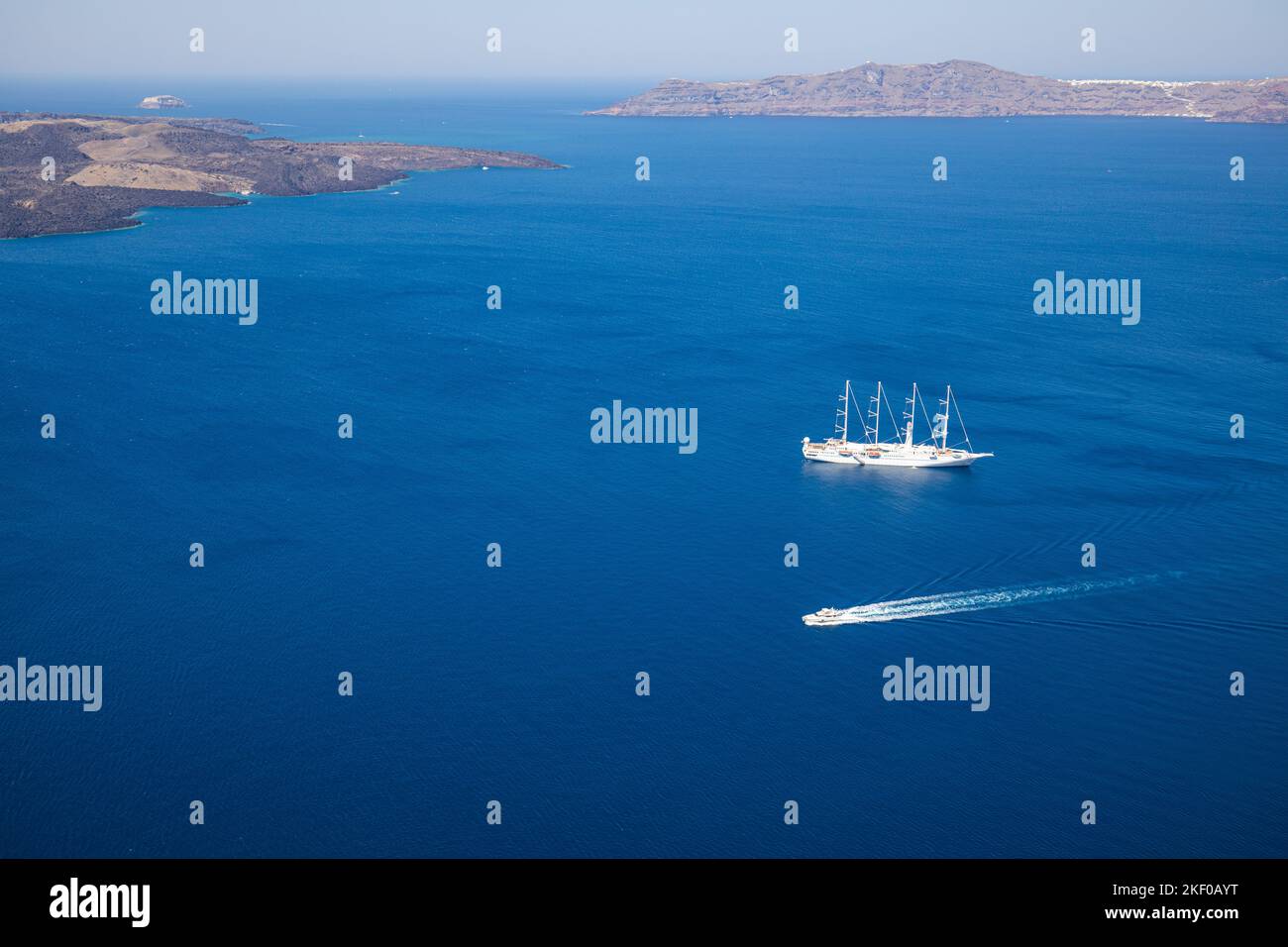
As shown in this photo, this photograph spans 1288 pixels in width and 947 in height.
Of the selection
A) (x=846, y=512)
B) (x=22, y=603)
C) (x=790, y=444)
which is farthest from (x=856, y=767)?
(x=22, y=603)

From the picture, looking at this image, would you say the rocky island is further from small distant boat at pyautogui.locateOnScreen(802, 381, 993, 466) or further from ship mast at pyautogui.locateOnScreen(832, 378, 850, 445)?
small distant boat at pyautogui.locateOnScreen(802, 381, 993, 466)

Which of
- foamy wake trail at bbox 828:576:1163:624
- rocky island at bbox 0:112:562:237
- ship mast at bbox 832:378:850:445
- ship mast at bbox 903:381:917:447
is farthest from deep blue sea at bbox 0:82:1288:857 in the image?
rocky island at bbox 0:112:562:237

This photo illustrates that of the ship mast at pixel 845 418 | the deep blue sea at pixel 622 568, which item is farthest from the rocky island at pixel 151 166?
the ship mast at pixel 845 418

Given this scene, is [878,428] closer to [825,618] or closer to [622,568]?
[622,568]

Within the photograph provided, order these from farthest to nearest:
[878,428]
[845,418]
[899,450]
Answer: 1. [845,418]
2. [878,428]
3. [899,450]

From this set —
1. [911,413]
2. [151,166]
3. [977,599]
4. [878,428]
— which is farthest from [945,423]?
[151,166]

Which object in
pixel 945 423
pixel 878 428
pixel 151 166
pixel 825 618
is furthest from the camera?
pixel 151 166
